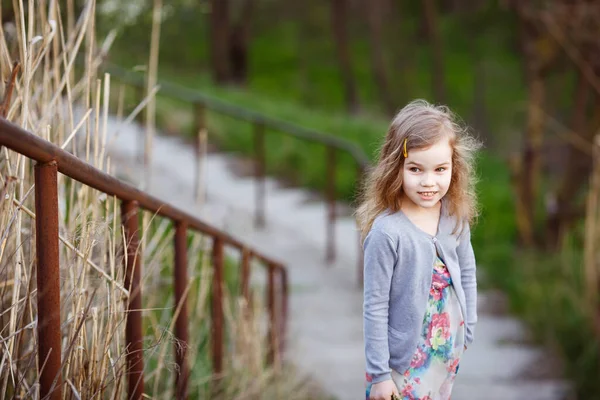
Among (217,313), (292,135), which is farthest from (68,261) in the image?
(292,135)

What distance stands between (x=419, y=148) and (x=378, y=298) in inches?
14.1

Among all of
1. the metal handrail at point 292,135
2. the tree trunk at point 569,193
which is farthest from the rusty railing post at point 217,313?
the tree trunk at point 569,193

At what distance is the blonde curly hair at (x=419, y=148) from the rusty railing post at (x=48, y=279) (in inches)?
29.0

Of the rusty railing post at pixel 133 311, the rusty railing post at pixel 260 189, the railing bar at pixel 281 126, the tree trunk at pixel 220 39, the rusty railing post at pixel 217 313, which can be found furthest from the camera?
the tree trunk at pixel 220 39

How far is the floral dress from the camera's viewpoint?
6.64ft

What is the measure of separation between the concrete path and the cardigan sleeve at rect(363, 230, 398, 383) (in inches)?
48.0

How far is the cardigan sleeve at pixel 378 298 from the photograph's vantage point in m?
1.98

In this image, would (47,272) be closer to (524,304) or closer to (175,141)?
(524,304)

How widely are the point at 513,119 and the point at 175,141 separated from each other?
17.7 meters

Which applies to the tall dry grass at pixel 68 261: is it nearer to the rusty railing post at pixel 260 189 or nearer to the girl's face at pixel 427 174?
the girl's face at pixel 427 174

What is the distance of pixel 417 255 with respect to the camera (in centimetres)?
198

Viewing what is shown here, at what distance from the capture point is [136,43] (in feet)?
44.3

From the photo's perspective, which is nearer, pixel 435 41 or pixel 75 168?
pixel 75 168

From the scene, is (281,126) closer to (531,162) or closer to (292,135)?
(292,135)
